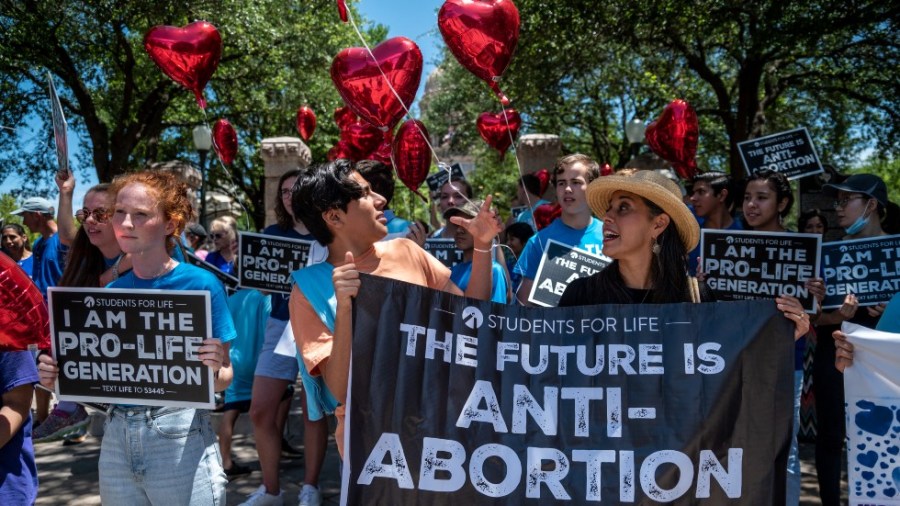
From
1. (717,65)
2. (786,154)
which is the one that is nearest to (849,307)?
(786,154)

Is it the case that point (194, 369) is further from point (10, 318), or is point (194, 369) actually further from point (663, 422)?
point (663, 422)

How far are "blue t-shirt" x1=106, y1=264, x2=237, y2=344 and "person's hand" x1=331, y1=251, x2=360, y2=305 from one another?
58 centimetres

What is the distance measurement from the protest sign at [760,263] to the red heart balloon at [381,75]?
7.39ft

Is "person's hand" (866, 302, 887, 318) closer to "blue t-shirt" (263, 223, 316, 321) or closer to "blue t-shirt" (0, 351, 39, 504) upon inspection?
"blue t-shirt" (263, 223, 316, 321)

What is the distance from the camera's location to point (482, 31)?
4891 millimetres

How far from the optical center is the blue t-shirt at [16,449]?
2646mm

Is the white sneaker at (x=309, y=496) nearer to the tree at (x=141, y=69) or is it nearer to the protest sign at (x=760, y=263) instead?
the protest sign at (x=760, y=263)

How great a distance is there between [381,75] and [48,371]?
3065 millimetres

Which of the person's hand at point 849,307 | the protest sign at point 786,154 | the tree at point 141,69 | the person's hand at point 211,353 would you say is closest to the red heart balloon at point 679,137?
the protest sign at point 786,154

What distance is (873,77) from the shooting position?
46.2ft

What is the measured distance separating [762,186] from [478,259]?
2.63 meters

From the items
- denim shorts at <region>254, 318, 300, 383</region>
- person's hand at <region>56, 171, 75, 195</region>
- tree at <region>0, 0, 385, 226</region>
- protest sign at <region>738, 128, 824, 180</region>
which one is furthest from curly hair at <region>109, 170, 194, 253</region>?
tree at <region>0, 0, 385, 226</region>

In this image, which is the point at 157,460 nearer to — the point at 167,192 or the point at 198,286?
the point at 198,286

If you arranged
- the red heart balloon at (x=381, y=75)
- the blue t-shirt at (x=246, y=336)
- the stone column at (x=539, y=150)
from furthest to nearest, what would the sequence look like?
the stone column at (x=539, y=150) < the blue t-shirt at (x=246, y=336) < the red heart balloon at (x=381, y=75)
